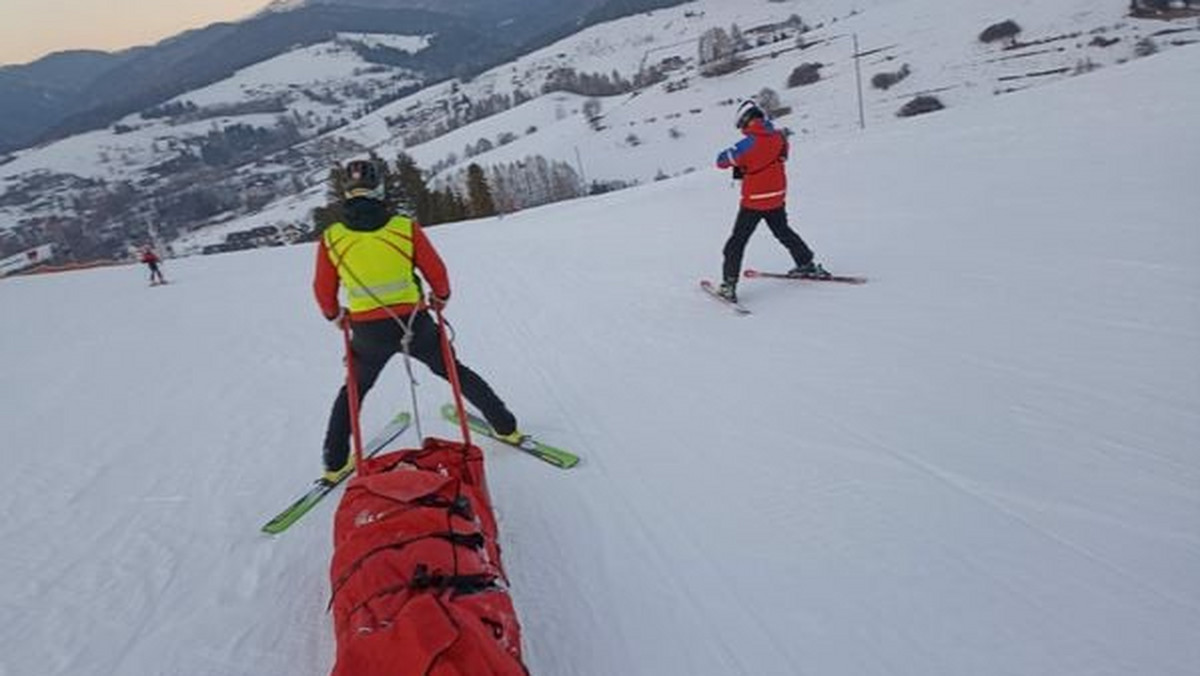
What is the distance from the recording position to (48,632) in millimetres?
3811

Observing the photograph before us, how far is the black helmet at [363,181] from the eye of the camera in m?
3.99

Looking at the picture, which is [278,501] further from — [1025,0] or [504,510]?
[1025,0]

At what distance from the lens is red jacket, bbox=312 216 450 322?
13.8ft

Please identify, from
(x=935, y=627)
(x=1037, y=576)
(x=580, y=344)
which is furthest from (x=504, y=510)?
(x=580, y=344)

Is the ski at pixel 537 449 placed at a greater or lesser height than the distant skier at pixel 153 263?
lesser

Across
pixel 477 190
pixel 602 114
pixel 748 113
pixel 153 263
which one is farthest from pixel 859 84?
pixel 748 113

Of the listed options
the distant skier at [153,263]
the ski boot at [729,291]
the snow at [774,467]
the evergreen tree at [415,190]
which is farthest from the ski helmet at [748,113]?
the evergreen tree at [415,190]

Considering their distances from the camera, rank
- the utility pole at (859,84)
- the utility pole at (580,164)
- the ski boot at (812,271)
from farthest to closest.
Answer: the utility pole at (580,164) < the utility pole at (859,84) < the ski boot at (812,271)

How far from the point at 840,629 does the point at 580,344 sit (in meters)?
4.82

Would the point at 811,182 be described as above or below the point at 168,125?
below

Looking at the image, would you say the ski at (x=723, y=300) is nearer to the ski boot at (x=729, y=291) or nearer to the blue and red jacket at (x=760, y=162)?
the ski boot at (x=729, y=291)

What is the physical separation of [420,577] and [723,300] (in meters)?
5.49

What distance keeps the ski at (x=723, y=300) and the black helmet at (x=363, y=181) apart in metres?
4.13

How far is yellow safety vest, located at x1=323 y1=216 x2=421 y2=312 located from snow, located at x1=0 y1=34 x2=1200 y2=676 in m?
1.34
